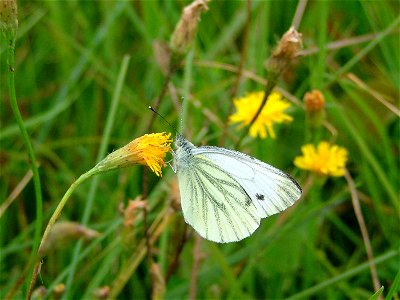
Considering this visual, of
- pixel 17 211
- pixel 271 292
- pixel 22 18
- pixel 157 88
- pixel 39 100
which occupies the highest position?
pixel 22 18

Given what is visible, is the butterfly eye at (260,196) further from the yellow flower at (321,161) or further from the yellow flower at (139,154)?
the yellow flower at (139,154)

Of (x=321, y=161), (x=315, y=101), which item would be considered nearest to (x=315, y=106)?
(x=315, y=101)

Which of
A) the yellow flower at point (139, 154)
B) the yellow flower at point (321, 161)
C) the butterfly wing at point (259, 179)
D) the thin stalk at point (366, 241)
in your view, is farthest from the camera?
the yellow flower at point (321, 161)

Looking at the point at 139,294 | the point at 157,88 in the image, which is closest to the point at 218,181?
the point at 139,294

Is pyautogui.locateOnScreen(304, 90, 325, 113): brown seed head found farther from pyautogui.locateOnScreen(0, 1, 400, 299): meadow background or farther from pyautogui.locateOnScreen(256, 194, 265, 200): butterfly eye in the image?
pyautogui.locateOnScreen(256, 194, 265, 200): butterfly eye

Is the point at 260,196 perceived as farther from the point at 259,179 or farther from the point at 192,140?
the point at 192,140

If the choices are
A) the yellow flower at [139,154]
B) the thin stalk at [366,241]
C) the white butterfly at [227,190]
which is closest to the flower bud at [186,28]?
the white butterfly at [227,190]

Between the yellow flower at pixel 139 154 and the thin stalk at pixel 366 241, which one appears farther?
the thin stalk at pixel 366 241

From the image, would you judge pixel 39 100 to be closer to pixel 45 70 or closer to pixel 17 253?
pixel 45 70
